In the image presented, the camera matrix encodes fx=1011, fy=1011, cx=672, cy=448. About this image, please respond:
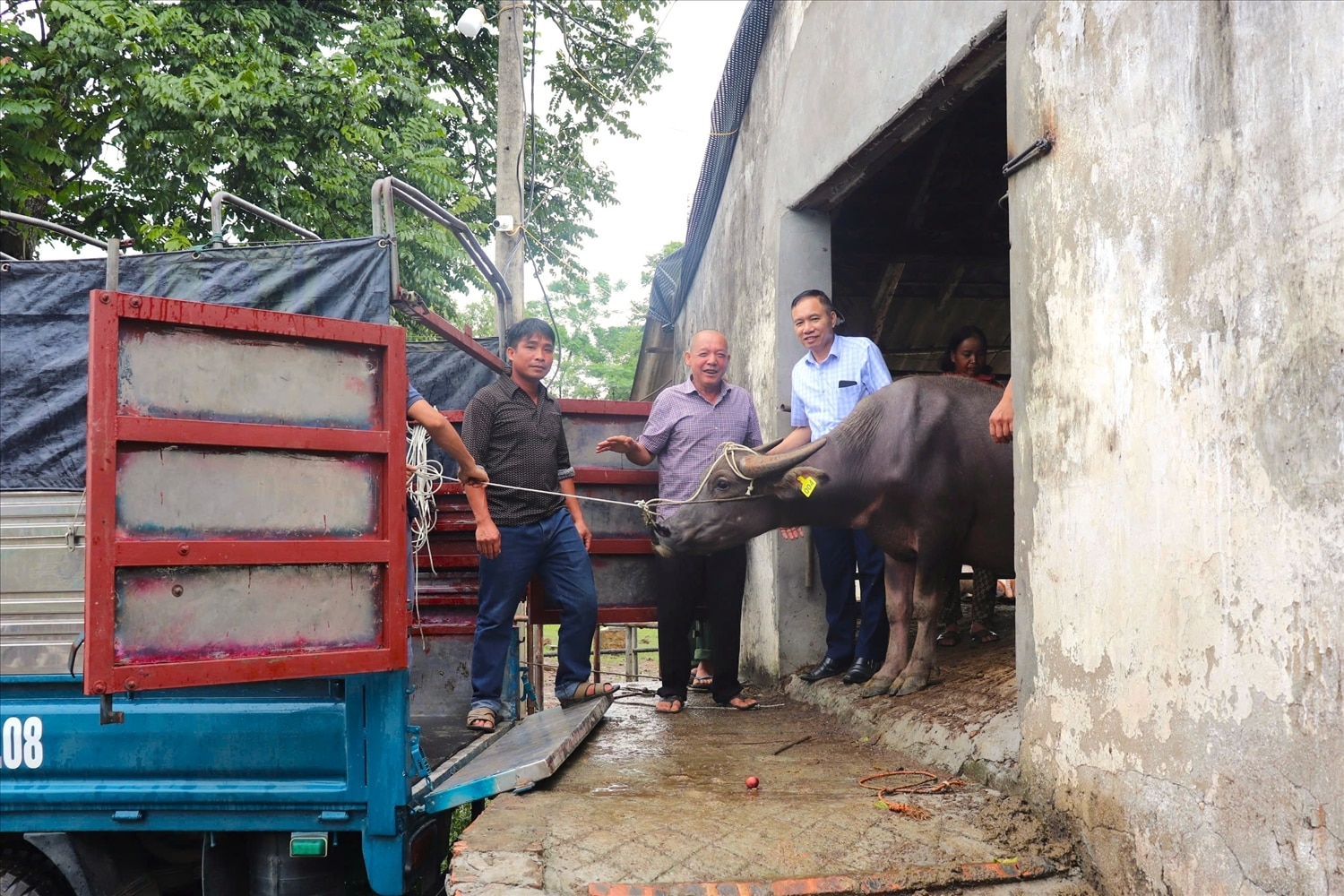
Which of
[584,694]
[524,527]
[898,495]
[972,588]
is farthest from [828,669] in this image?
[524,527]

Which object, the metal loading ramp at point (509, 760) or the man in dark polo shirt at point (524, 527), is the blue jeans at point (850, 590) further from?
the metal loading ramp at point (509, 760)

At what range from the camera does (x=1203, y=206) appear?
2.59 metres

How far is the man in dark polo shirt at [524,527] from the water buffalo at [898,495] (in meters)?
0.51

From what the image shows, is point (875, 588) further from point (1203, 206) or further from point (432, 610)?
point (1203, 206)

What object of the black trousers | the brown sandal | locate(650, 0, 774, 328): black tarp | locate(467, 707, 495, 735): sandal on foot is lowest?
the brown sandal

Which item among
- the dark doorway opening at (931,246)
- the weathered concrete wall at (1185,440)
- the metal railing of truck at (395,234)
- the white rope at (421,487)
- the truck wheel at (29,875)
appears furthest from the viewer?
the dark doorway opening at (931,246)

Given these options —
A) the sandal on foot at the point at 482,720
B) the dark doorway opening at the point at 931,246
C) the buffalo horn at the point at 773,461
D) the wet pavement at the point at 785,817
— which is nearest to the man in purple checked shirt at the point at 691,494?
the buffalo horn at the point at 773,461

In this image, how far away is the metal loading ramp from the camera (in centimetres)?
336

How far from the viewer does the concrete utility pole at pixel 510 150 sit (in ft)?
31.7

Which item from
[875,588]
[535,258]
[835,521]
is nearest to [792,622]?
[875,588]

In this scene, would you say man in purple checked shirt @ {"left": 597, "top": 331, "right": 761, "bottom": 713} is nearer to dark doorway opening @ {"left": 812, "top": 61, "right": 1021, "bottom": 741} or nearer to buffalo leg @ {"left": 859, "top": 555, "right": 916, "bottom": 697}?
buffalo leg @ {"left": 859, "top": 555, "right": 916, "bottom": 697}

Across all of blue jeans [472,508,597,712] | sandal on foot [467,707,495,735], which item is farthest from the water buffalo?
sandal on foot [467,707,495,735]

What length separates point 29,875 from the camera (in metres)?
3.78

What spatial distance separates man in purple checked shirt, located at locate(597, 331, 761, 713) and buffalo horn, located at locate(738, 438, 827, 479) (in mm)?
405
